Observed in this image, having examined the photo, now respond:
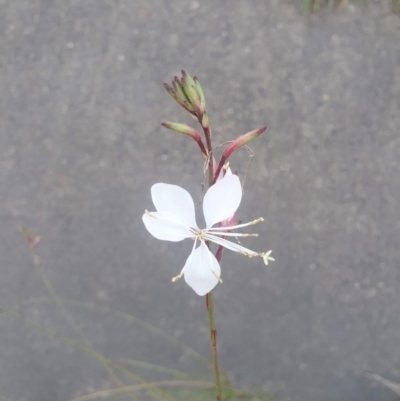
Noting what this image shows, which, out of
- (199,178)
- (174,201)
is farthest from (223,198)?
(199,178)

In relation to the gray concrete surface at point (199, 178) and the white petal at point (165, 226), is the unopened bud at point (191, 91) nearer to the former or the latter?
the white petal at point (165, 226)

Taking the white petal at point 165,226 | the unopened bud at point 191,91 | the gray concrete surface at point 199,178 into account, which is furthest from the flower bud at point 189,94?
the gray concrete surface at point 199,178

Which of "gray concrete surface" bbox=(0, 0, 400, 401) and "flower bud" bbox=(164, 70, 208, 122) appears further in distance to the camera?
"gray concrete surface" bbox=(0, 0, 400, 401)

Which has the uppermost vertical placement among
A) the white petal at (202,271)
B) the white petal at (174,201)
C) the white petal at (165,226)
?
the white petal at (174,201)

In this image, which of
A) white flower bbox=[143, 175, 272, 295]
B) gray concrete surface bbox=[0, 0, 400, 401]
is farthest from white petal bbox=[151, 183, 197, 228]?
gray concrete surface bbox=[0, 0, 400, 401]

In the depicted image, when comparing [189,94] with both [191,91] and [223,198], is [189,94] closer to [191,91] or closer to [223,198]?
[191,91]

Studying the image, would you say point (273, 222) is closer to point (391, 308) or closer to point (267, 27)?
point (391, 308)

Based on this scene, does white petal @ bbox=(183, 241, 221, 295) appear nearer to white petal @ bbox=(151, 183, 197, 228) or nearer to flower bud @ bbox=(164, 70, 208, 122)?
white petal @ bbox=(151, 183, 197, 228)

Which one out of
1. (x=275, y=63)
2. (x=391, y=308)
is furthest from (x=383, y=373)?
(x=275, y=63)
